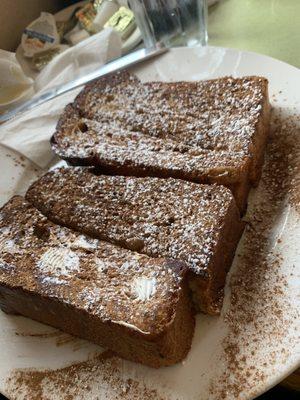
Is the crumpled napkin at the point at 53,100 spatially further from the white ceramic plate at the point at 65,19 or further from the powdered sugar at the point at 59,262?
the powdered sugar at the point at 59,262

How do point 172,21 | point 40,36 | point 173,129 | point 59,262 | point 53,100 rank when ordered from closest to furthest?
point 59,262 < point 173,129 < point 53,100 < point 172,21 < point 40,36

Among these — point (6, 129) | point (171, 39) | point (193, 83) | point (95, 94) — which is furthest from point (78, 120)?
point (171, 39)

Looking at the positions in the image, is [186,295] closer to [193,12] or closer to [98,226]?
[98,226]

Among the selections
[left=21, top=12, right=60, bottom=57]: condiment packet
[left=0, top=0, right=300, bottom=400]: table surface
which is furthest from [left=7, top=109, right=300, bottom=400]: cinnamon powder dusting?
[left=21, top=12, right=60, bottom=57]: condiment packet

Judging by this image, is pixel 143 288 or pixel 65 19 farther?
pixel 65 19

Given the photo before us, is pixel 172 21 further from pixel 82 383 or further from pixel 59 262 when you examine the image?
pixel 82 383

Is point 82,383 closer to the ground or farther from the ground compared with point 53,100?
closer to the ground

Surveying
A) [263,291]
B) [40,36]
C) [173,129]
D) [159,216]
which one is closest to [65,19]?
[40,36]

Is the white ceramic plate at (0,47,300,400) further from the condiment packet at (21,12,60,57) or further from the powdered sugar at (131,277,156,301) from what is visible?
the condiment packet at (21,12,60,57)
